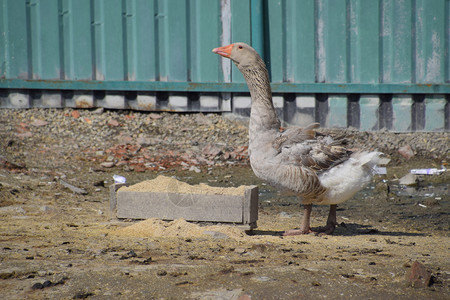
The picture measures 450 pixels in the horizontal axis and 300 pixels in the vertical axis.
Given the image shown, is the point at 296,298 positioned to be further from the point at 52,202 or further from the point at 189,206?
the point at 52,202

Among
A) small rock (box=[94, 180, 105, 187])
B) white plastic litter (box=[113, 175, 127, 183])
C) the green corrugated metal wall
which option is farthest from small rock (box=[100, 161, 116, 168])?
the green corrugated metal wall

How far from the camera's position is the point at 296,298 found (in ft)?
12.3

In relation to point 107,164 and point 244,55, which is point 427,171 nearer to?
point 244,55

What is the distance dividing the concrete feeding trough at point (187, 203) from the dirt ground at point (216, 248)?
0.46ft

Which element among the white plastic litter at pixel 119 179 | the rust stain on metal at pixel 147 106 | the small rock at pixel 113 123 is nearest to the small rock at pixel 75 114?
the small rock at pixel 113 123

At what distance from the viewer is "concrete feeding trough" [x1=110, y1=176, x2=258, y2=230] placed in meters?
5.80

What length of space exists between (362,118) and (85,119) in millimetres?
5147

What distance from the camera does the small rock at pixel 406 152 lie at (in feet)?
32.2

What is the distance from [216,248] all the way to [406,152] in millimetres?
5868

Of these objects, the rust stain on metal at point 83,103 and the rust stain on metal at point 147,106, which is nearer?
the rust stain on metal at point 147,106

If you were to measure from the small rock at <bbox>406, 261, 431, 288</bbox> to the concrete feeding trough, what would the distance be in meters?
2.06

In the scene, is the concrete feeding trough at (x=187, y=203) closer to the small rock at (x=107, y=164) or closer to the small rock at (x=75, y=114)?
the small rock at (x=107, y=164)

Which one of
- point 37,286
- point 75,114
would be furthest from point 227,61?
point 37,286

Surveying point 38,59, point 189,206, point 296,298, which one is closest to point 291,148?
point 189,206
